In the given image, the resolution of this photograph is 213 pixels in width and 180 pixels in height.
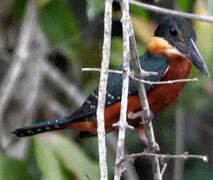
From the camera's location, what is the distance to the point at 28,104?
12.6 ft

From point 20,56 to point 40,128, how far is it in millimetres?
634

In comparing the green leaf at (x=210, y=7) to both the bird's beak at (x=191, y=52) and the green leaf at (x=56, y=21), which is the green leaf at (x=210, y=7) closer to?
the bird's beak at (x=191, y=52)

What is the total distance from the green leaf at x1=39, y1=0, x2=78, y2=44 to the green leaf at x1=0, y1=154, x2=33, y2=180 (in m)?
0.83

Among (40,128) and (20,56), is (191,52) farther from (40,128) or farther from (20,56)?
(20,56)

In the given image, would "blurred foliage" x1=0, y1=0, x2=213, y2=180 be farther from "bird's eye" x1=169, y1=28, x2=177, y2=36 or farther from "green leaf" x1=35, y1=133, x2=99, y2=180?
"bird's eye" x1=169, y1=28, x2=177, y2=36

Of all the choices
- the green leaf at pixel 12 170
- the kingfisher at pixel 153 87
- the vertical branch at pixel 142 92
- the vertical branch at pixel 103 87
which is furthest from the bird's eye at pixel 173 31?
the vertical branch at pixel 103 87

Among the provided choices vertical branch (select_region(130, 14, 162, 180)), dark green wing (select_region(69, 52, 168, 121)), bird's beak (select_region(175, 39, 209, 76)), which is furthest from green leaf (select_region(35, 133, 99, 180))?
bird's beak (select_region(175, 39, 209, 76))

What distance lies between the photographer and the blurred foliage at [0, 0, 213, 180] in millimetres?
2873

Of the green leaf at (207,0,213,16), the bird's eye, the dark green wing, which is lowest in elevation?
the dark green wing

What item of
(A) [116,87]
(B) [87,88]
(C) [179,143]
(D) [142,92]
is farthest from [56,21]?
(D) [142,92]

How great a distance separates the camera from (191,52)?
9.05ft

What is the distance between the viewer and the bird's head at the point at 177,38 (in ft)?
9.05

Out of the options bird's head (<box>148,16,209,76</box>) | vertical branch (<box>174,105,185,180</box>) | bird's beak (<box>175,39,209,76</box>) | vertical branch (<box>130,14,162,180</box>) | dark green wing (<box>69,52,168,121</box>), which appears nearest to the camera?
vertical branch (<box>130,14,162,180</box>)

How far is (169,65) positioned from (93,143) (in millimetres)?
1305
